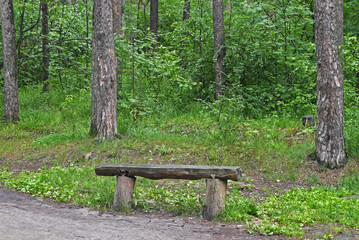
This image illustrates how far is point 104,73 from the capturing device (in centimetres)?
948

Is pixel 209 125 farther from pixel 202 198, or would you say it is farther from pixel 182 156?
pixel 202 198

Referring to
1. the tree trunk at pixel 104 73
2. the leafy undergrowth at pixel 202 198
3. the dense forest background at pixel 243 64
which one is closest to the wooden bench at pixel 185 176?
the leafy undergrowth at pixel 202 198

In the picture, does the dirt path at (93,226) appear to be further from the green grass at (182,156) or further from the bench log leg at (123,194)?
the green grass at (182,156)

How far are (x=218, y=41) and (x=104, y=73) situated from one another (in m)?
4.58

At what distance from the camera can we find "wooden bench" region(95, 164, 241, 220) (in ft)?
18.5

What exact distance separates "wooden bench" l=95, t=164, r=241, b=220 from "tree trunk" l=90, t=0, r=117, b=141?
3298 millimetres

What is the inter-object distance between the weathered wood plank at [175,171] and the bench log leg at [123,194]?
117 millimetres

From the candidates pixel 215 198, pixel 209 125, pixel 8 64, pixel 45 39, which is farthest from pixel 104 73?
pixel 45 39

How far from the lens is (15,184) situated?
7766 mm

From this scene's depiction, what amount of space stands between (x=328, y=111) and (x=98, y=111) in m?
5.51

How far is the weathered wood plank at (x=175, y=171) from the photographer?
559 centimetres

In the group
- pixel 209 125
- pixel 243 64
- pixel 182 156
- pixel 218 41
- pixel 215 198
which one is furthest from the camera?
pixel 218 41

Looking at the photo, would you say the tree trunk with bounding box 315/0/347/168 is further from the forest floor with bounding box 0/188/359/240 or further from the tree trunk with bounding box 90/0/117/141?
the tree trunk with bounding box 90/0/117/141

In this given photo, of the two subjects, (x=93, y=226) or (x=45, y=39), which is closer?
(x=93, y=226)
